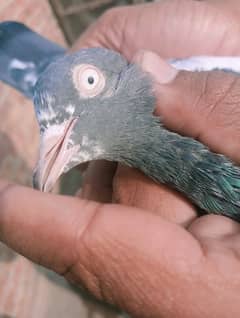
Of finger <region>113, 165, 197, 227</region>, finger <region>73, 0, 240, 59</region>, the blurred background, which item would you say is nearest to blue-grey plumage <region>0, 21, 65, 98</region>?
finger <region>73, 0, 240, 59</region>

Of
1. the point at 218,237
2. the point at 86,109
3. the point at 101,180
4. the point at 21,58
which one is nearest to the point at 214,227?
the point at 218,237

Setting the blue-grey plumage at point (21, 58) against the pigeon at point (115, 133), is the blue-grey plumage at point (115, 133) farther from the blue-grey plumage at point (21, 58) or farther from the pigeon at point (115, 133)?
the blue-grey plumage at point (21, 58)

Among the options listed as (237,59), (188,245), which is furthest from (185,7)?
(188,245)

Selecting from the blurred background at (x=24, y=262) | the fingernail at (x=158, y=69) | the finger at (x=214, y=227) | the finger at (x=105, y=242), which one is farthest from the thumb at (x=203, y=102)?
the blurred background at (x=24, y=262)

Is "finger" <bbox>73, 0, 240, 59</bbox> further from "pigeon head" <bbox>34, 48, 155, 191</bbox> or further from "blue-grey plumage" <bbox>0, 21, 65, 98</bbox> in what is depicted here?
"pigeon head" <bbox>34, 48, 155, 191</bbox>

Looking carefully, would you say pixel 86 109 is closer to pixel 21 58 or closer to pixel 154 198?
pixel 154 198
